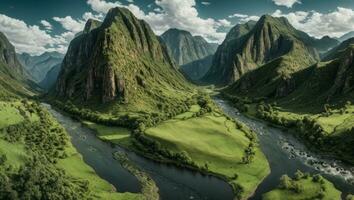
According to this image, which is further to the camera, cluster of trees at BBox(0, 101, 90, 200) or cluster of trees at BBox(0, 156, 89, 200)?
cluster of trees at BBox(0, 101, 90, 200)

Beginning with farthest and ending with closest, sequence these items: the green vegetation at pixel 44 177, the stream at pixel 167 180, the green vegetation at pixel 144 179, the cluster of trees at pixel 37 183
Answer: the stream at pixel 167 180, the green vegetation at pixel 144 179, the green vegetation at pixel 44 177, the cluster of trees at pixel 37 183

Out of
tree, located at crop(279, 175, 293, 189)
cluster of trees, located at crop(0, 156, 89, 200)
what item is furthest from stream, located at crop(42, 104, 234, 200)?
cluster of trees, located at crop(0, 156, 89, 200)

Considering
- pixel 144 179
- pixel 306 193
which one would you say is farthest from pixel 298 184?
pixel 144 179

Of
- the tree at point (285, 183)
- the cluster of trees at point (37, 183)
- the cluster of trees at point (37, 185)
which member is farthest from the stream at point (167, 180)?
the cluster of trees at point (37, 185)

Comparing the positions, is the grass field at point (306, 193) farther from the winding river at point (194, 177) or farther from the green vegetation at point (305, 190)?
the winding river at point (194, 177)

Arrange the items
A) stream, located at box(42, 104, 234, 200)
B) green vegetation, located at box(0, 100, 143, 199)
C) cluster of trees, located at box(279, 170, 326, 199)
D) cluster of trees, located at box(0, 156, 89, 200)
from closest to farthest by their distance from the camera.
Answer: cluster of trees, located at box(0, 156, 89, 200), green vegetation, located at box(0, 100, 143, 199), cluster of trees, located at box(279, 170, 326, 199), stream, located at box(42, 104, 234, 200)

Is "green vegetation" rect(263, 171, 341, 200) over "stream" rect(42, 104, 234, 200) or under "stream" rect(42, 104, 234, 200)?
over

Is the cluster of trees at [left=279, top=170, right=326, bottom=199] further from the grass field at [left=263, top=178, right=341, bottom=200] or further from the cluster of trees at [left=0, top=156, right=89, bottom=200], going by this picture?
the cluster of trees at [left=0, top=156, right=89, bottom=200]

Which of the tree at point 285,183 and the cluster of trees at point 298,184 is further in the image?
the tree at point 285,183

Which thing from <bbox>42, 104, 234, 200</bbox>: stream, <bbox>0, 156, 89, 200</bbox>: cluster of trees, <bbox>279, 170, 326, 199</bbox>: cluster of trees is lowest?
<bbox>42, 104, 234, 200</bbox>: stream
